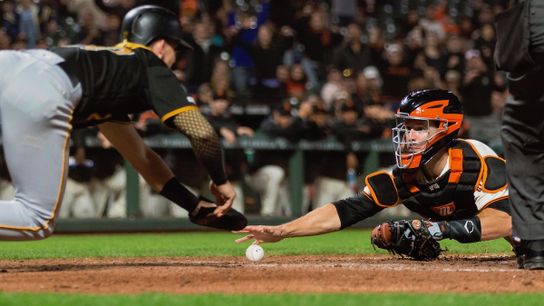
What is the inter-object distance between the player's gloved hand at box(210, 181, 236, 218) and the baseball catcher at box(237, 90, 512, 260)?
0.50 meters

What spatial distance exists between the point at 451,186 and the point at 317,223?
958 mm

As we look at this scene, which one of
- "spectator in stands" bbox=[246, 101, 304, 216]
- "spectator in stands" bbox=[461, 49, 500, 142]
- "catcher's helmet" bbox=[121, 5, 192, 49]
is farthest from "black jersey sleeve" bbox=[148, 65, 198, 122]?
"spectator in stands" bbox=[461, 49, 500, 142]

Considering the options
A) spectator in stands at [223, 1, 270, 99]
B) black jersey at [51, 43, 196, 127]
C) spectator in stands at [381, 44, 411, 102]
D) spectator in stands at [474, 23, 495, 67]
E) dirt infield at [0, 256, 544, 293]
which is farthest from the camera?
spectator in stands at [474, 23, 495, 67]

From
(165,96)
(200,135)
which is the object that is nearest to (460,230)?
(200,135)

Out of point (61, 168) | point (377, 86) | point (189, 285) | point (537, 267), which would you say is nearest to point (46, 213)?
point (61, 168)

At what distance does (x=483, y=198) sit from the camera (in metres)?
6.63

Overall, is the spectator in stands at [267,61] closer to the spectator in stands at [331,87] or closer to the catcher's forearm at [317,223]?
the spectator in stands at [331,87]

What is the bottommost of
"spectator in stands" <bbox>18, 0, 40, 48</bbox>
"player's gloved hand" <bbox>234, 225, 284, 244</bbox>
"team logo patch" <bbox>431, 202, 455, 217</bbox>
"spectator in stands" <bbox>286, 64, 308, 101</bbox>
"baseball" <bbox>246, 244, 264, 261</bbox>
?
"baseball" <bbox>246, 244, 264, 261</bbox>

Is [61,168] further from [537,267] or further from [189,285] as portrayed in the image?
[537,267]

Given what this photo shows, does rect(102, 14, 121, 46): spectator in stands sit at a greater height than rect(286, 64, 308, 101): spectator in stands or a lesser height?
greater

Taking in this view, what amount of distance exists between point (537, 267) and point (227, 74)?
25.9 ft

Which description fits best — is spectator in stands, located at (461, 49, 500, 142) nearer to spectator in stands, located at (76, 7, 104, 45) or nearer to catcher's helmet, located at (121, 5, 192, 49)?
spectator in stands, located at (76, 7, 104, 45)

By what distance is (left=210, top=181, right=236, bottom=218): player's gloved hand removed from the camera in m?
5.89

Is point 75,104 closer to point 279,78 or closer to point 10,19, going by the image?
point 10,19
